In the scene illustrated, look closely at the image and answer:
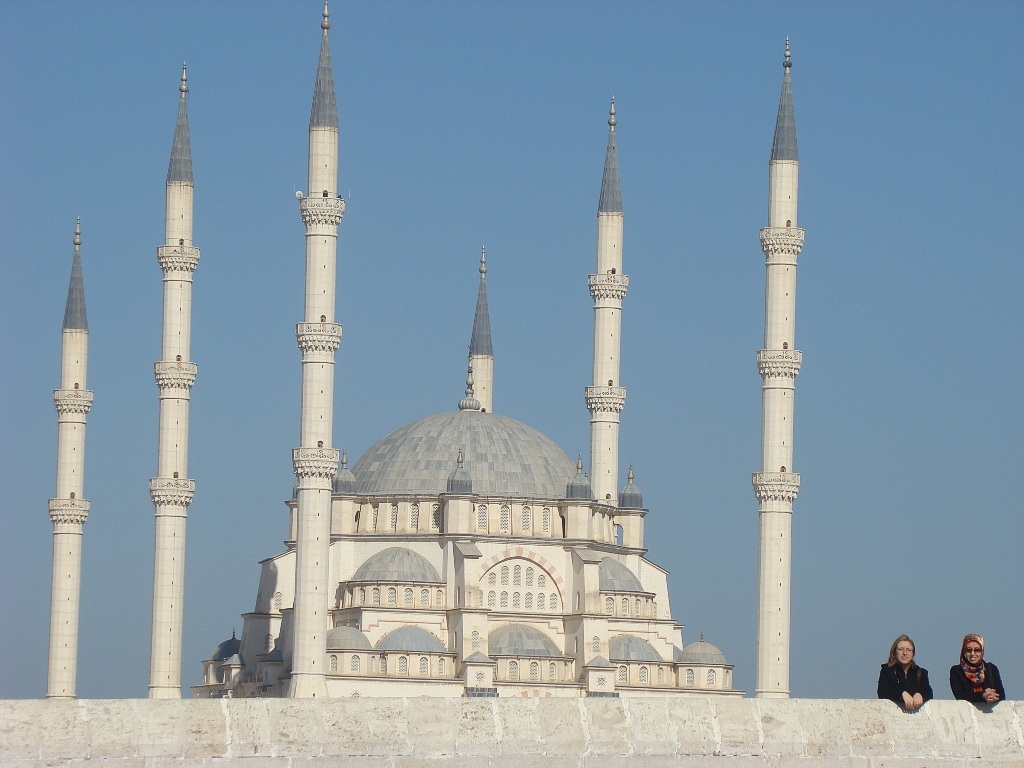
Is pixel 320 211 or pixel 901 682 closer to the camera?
pixel 901 682

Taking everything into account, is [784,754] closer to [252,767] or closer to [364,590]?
[252,767]

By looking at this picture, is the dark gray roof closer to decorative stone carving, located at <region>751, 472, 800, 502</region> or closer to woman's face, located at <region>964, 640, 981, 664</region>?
decorative stone carving, located at <region>751, 472, 800, 502</region>

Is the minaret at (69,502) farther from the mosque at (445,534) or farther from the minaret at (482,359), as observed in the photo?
the minaret at (482,359)

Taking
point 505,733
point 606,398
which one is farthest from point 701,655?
point 505,733

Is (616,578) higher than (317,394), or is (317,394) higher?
(317,394)

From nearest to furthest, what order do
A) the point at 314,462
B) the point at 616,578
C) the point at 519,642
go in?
1. the point at 314,462
2. the point at 519,642
3. the point at 616,578

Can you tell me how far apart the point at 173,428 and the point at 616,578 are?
15129 millimetres

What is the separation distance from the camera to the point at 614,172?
62.4m

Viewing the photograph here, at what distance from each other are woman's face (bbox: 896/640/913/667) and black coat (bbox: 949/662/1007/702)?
702mm

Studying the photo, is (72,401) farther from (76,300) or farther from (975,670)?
(975,670)

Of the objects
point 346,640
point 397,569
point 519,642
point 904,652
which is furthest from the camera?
point 397,569

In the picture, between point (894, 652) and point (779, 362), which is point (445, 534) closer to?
point (779, 362)

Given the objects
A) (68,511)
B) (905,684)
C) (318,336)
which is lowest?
(905,684)

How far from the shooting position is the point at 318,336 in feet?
167
